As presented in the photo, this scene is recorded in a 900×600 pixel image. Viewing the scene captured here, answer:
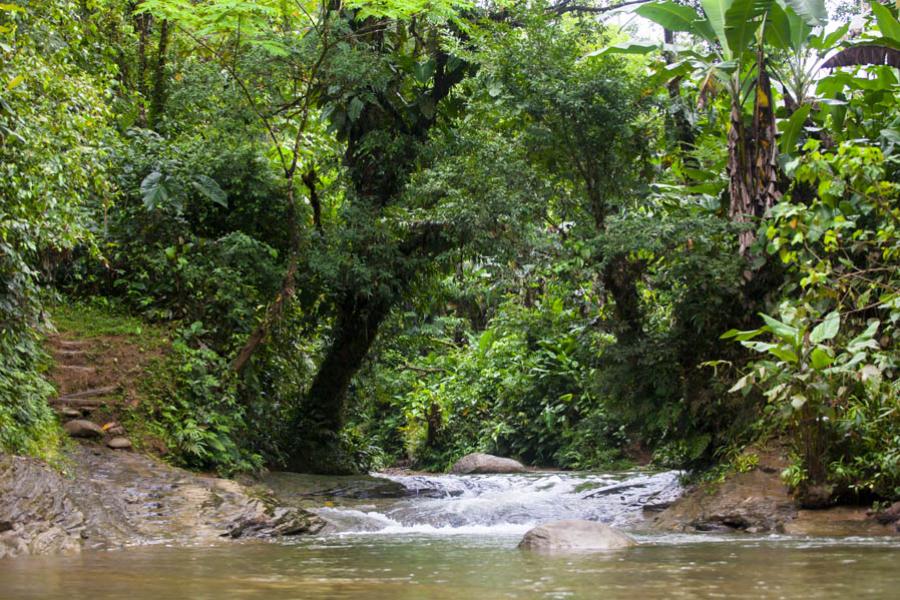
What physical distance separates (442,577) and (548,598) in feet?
4.30

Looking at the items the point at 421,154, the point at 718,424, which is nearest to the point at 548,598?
the point at 718,424

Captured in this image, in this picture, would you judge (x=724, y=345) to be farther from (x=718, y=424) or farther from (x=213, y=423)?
(x=213, y=423)

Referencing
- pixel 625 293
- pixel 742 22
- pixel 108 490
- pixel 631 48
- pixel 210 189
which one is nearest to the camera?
pixel 108 490

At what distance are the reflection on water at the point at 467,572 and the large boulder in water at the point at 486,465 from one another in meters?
9.50

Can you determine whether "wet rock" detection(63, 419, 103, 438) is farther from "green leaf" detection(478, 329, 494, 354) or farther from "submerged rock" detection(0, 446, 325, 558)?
"green leaf" detection(478, 329, 494, 354)

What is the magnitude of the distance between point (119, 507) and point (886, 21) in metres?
10.3

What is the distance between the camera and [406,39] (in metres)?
14.6

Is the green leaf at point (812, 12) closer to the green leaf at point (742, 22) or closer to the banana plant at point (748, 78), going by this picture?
the banana plant at point (748, 78)

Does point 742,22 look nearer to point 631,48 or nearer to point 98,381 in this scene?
point 631,48

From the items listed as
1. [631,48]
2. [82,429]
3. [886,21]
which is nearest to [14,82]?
[82,429]

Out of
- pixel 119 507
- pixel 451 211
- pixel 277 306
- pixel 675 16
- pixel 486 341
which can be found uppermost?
pixel 675 16

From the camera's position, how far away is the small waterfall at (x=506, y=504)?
1086cm

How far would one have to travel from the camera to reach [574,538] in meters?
7.54

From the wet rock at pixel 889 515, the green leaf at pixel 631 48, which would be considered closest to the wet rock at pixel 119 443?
the green leaf at pixel 631 48
